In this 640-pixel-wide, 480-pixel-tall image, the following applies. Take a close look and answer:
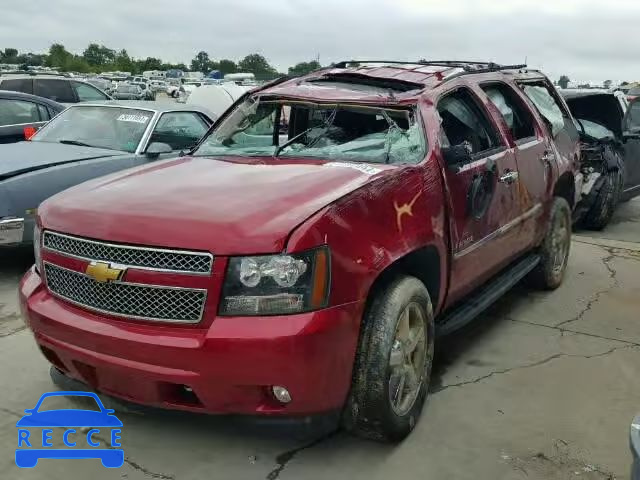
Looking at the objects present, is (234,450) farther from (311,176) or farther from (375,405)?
(311,176)

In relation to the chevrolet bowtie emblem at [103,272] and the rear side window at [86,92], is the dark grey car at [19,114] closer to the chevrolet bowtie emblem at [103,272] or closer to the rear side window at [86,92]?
the rear side window at [86,92]

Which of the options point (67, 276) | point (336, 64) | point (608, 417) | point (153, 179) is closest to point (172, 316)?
point (67, 276)

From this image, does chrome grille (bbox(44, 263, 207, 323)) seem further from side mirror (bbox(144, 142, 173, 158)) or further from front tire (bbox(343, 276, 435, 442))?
side mirror (bbox(144, 142, 173, 158))

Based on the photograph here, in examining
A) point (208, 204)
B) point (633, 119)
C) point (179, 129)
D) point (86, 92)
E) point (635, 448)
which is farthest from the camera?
point (86, 92)

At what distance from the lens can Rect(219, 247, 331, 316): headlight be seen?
2.65 metres

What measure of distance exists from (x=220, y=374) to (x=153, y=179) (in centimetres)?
118

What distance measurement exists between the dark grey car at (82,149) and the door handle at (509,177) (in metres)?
3.42

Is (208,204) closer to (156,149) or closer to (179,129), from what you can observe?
(156,149)

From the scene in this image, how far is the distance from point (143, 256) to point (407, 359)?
1328 millimetres

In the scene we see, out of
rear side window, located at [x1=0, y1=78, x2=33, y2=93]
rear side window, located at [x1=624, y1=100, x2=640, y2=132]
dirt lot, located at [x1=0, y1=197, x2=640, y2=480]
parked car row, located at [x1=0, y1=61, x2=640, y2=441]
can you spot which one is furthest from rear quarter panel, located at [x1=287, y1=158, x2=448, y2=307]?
rear side window, located at [x1=0, y1=78, x2=33, y2=93]

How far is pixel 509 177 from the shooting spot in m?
4.34

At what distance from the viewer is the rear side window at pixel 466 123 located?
13.2 feet

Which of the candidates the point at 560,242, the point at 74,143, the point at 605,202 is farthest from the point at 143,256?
the point at 605,202

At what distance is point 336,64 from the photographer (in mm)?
4875
